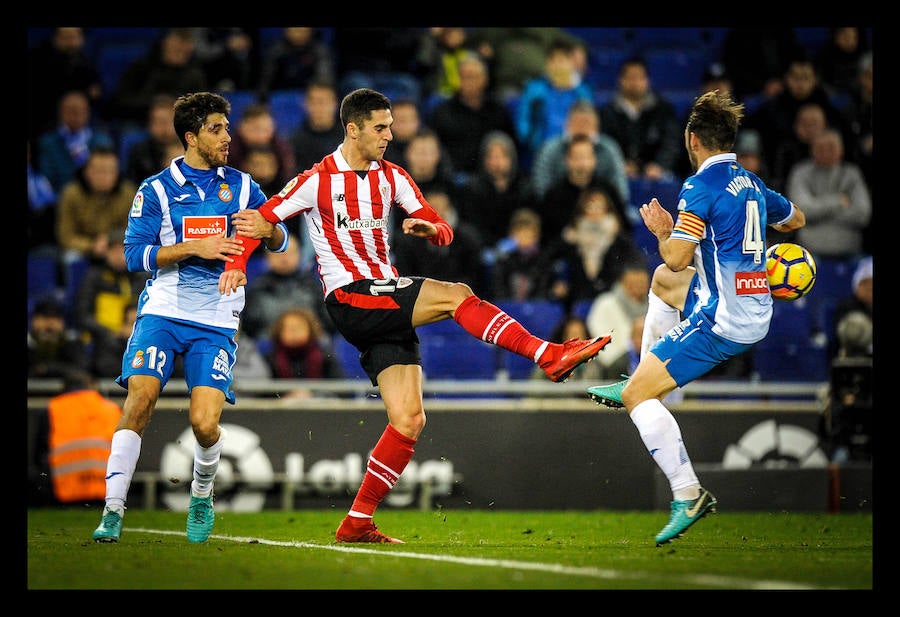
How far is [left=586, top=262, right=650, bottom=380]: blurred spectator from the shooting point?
10695mm

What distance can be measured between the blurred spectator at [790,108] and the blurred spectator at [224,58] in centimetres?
547

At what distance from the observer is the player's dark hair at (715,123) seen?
22.2 ft

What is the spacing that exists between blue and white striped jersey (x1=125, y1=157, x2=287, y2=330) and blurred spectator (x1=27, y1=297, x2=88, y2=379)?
4.02m

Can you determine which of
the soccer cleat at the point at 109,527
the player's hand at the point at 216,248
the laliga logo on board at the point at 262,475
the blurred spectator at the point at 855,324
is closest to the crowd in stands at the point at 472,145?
the blurred spectator at the point at 855,324

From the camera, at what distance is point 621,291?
1096 cm

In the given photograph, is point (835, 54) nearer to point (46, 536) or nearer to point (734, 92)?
point (734, 92)

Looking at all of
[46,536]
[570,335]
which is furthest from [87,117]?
[46,536]

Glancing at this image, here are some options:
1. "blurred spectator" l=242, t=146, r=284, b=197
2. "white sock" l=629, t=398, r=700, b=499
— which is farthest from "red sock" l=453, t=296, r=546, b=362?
"blurred spectator" l=242, t=146, r=284, b=197

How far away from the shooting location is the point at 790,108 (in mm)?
13266

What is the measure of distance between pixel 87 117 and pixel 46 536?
7.03m

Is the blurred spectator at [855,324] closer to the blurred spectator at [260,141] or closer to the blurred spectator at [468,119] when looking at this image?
the blurred spectator at [468,119]

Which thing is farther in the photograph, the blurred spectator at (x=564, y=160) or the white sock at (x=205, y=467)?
the blurred spectator at (x=564, y=160)

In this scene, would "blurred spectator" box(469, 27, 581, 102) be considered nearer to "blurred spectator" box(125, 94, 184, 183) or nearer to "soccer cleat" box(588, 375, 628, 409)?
"blurred spectator" box(125, 94, 184, 183)

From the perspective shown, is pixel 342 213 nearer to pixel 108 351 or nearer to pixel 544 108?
pixel 108 351
